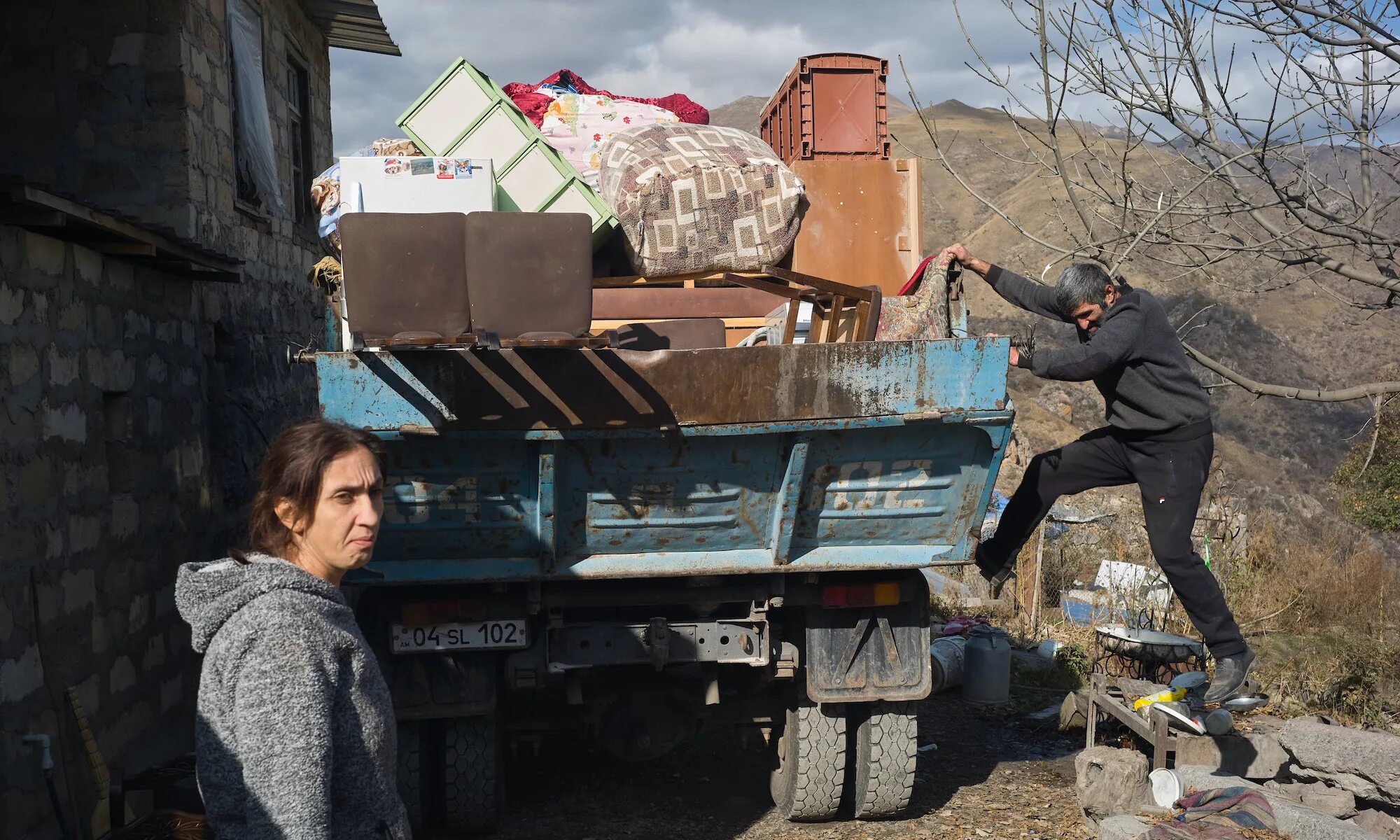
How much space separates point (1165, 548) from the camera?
14.6ft

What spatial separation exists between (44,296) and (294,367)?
412cm

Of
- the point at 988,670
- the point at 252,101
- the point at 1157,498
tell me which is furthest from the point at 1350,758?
the point at 252,101

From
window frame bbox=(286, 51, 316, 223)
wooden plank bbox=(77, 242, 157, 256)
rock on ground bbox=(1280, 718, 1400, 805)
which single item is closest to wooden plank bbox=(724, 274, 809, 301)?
wooden plank bbox=(77, 242, 157, 256)

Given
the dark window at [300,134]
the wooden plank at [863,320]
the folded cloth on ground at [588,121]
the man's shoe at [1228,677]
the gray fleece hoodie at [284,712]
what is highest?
the dark window at [300,134]

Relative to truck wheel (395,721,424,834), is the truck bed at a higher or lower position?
higher

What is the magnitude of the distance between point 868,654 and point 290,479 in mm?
2852

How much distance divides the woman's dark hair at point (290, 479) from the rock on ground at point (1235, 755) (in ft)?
13.5

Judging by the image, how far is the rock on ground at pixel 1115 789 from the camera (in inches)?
179

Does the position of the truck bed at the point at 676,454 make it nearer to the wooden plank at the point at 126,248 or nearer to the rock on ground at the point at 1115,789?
the rock on ground at the point at 1115,789

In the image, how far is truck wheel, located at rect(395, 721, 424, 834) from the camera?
4.29 metres

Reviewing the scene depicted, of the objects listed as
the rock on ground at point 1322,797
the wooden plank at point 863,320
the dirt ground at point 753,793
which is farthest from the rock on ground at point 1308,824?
the wooden plank at point 863,320

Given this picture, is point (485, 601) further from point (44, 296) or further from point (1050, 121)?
point (1050, 121)

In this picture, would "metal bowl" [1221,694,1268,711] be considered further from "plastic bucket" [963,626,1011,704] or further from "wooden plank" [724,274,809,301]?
"wooden plank" [724,274,809,301]

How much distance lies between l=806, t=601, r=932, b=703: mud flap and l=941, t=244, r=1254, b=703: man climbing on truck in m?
0.45
